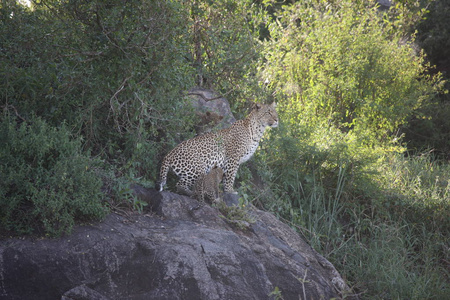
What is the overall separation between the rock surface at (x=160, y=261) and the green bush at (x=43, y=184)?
0.19 m

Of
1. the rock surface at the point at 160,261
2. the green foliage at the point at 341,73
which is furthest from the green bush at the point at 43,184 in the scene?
the green foliage at the point at 341,73

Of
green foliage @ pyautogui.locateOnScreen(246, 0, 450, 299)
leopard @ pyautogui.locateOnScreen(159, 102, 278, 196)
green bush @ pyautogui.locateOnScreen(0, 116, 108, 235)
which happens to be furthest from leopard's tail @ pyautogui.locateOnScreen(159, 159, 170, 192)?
green foliage @ pyautogui.locateOnScreen(246, 0, 450, 299)

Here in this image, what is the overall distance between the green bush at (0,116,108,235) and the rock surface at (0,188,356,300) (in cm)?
19

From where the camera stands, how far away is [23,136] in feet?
17.4

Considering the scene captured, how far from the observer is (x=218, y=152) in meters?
8.05

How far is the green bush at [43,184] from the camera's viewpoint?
4875 mm

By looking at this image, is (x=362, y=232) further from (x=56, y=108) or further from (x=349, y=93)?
(x=56, y=108)

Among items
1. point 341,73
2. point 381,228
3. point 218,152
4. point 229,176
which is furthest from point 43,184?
point 341,73

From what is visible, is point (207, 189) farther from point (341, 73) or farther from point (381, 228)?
point (341, 73)

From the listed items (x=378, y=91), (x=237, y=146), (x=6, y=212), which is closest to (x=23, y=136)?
(x=6, y=212)

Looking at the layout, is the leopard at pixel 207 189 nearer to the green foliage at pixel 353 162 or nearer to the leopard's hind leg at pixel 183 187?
the leopard's hind leg at pixel 183 187

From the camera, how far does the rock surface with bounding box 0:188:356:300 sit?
183 inches

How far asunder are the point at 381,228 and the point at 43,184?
6.62 metres

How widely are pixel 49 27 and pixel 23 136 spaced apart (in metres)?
2.07
